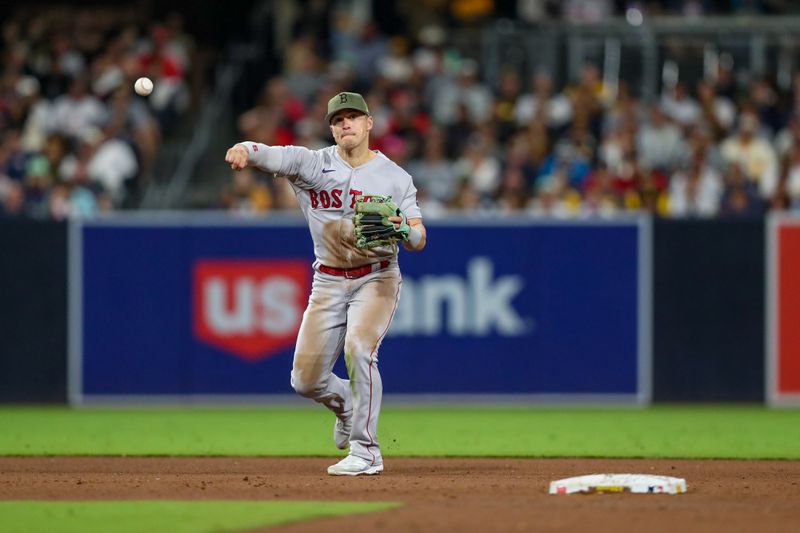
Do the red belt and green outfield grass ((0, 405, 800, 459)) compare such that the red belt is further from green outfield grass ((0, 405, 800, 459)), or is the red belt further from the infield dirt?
green outfield grass ((0, 405, 800, 459))

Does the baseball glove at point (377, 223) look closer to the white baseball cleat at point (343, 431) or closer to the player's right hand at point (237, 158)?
the player's right hand at point (237, 158)

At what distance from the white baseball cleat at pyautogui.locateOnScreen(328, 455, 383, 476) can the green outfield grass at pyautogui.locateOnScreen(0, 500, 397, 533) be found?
4.30 ft

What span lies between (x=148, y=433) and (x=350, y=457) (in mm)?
4184

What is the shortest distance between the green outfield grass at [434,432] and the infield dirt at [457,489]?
674 mm

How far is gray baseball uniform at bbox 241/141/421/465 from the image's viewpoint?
918 cm

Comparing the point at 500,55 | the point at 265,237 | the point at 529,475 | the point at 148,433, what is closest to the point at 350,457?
the point at 529,475

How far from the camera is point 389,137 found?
17.7 meters

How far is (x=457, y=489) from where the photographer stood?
28.2 feet

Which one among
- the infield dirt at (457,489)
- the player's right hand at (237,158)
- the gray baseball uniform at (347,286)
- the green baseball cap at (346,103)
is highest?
the green baseball cap at (346,103)

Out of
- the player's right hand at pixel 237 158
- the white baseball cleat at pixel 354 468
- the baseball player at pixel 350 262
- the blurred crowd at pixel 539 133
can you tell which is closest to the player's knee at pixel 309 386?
the baseball player at pixel 350 262

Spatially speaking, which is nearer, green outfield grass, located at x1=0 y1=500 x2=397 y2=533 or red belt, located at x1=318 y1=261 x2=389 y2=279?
green outfield grass, located at x1=0 y1=500 x2=397 y2=533

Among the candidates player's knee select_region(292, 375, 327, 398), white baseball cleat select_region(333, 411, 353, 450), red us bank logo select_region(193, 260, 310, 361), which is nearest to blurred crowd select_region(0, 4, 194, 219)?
red us bank logo select_region(193, 260, 310, 361)

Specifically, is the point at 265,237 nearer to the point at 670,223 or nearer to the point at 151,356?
the point at 151,356

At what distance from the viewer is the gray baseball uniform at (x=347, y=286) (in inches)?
361
